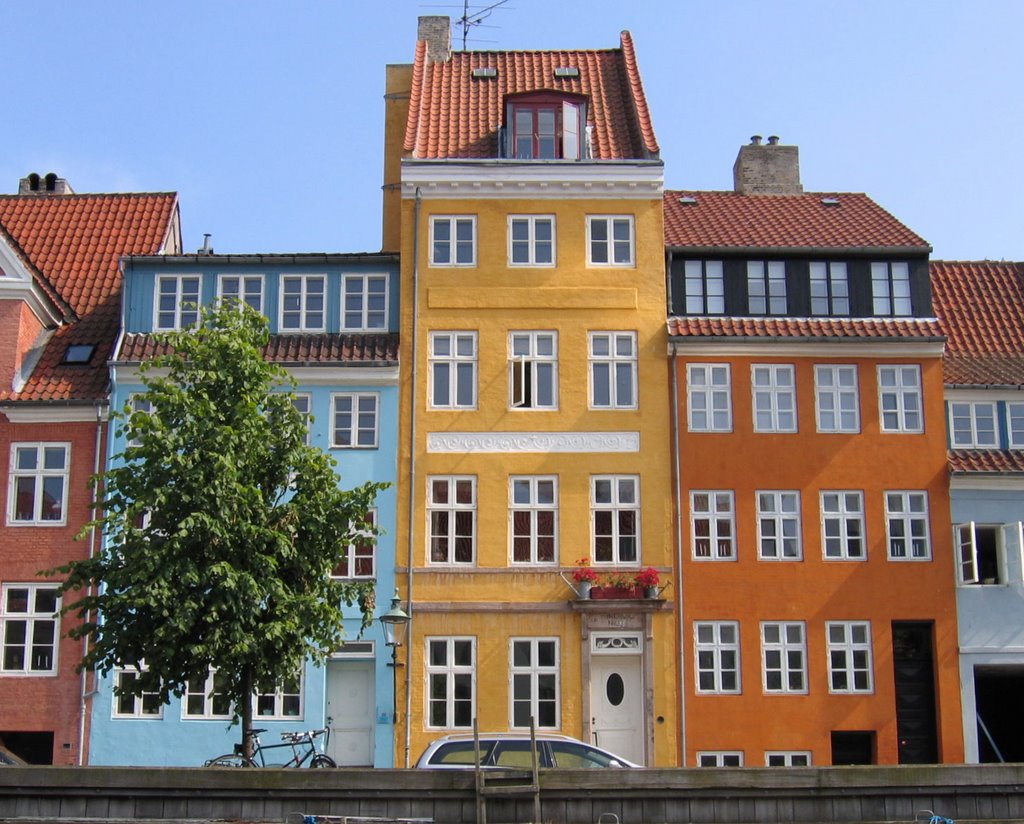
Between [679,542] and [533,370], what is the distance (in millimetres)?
5304

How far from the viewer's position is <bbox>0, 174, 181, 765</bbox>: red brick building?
107 ft

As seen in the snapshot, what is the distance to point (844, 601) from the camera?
111 feet

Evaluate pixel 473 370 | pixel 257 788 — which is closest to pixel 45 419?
pixel 473 370

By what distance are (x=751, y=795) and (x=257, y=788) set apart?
7.05 metres

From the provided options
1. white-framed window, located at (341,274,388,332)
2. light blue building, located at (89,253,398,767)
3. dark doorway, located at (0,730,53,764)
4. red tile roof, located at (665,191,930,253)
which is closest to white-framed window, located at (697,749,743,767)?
light blue building, located at (89,253,398,767)

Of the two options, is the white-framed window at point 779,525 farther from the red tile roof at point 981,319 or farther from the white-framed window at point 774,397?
the red tile roof at point 981,319

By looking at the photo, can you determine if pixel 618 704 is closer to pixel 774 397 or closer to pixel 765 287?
pixel 774 397

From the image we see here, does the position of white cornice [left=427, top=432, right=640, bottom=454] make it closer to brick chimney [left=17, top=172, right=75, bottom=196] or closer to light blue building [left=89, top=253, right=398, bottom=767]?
light blue building [left=89, top=253, right=398, bottom=767]

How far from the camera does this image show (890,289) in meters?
36.0

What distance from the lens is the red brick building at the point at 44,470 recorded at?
1289 inches

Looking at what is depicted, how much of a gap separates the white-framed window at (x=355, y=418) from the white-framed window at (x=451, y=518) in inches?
73.3

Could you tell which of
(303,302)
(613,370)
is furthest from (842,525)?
(303,302)

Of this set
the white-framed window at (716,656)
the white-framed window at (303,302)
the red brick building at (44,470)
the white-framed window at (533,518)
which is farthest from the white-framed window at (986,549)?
the red brick building at (44,470)

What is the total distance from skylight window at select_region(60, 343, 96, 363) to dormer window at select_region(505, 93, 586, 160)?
37.1 ft
